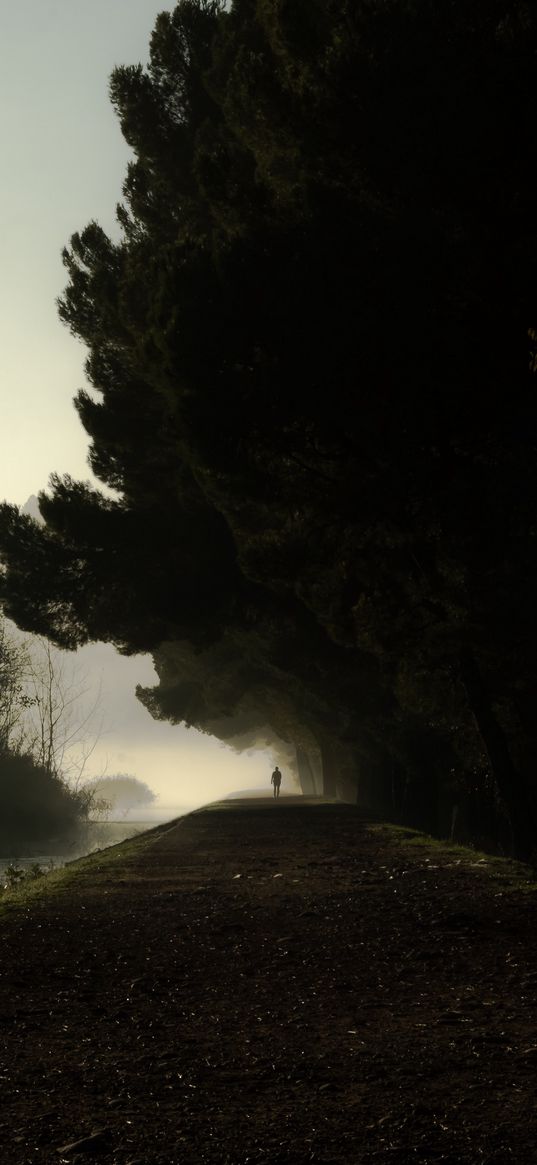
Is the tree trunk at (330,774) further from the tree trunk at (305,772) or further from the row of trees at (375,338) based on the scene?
the row of trees at (375,338)

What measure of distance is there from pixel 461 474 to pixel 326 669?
49.4 ft

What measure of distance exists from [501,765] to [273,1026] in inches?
517

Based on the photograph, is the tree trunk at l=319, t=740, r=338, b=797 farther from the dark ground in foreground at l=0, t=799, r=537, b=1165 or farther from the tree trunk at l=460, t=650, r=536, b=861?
the dark ground in foreground at l=0, t=799, r=537, b=1165

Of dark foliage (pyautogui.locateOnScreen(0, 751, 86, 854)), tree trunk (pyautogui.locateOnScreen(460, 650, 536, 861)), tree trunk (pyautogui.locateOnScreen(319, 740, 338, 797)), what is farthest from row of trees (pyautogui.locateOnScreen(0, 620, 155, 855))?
tree trunk (pyautogui.locateOnScreen(460, 650, 536, 861))

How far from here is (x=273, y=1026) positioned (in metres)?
6.54

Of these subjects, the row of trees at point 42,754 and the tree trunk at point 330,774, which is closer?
the row of trees at point 42,754

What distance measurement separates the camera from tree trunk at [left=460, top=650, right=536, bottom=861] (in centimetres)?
1889

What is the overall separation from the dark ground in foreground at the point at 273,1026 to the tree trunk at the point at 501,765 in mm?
5501

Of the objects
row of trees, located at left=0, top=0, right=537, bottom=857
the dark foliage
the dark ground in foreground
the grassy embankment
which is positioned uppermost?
row of trees, located at left=0, top=0, right=537, bottom=857

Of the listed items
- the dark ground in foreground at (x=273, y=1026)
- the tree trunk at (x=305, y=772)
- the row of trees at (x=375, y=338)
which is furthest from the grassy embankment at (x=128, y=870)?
the tree trunk at (x=305, y=772)

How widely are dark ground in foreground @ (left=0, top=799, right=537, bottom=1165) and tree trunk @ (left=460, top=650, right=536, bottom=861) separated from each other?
550cm

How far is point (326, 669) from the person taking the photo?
101 ft

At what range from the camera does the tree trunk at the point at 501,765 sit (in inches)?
744

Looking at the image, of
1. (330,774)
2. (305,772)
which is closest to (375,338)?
(330,774)
